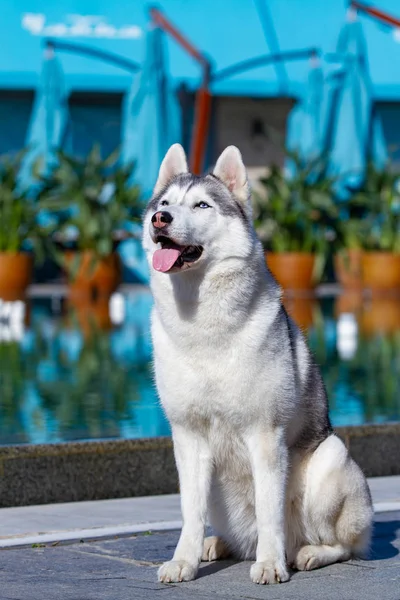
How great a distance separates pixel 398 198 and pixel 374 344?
984cm

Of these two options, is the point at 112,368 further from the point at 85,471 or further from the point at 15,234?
the point at 15,234

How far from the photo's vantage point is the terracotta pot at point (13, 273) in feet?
58.8

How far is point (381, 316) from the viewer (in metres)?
14.8

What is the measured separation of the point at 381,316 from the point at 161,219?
1119cm

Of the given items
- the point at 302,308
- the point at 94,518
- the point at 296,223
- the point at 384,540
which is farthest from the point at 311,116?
the point at 384,540

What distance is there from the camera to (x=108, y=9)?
21406 millimetres

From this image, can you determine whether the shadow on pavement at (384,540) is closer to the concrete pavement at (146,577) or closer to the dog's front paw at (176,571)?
the concrete pavement at (146,577)

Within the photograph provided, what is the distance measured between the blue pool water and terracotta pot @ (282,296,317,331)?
3 centimetres

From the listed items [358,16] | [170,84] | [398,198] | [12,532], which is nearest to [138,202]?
[170,84]

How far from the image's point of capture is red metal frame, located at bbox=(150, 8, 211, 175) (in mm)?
21047

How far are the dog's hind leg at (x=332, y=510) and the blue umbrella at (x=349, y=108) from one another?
18119 mm

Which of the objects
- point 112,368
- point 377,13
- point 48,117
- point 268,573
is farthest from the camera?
point 377,13

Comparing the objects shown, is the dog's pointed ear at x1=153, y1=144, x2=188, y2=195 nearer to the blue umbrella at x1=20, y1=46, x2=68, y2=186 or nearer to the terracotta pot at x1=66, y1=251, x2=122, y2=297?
the terracotta pot at x1=66, y1=251, x2=122, y2=297

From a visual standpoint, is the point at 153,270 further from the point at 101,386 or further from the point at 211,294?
the point at 101,386
